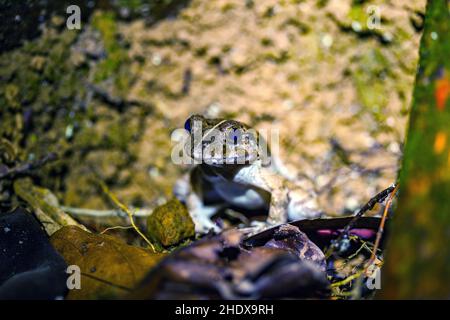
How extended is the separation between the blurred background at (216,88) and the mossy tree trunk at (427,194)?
1.73 metres

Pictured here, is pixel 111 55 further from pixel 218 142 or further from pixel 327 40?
pixel 327 40

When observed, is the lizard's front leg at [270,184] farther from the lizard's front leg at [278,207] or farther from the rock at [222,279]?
the rock at [222,279]

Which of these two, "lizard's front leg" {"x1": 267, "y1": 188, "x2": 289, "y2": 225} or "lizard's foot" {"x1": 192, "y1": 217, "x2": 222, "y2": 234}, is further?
"lizard's foot" {"x1": 192, "y1": 217, "x2": 222, "y2": 234}

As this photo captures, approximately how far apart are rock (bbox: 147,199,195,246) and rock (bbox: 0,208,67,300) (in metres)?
0.67

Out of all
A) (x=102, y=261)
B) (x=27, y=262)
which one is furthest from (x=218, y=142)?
(x=27, y=262)

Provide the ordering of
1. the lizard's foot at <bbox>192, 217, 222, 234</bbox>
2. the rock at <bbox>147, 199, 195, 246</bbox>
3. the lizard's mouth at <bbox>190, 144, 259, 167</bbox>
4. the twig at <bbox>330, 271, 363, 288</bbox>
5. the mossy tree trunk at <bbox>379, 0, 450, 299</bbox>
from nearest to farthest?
the mossy tree trunk at <bbox>379, 0, 450, 299</bbox> → the twig at <bbox>330, 271, 363, 288</bbox> → the rock at <bbox>147, 199, 195, 246</bbox> → the lizard's mouth at <bbox>190, 144, 259, 167</bbox> → the lizard's foot at <bbox>192, 217, 222, 234</bbox>

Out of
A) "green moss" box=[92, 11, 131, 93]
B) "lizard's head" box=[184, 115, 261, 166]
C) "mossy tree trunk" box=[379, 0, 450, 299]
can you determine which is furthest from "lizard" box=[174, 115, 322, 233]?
"mossy tree trunk" box=[379, 0, 450, 299]

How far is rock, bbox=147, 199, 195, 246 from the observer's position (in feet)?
7.67

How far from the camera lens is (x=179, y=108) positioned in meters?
3.36

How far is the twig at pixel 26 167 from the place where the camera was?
278 centimetres

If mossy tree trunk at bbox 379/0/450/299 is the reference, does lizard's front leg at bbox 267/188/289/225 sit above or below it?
below

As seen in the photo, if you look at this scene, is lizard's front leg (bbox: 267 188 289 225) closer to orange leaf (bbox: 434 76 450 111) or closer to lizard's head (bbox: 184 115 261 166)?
lizard's head (bbox: 184 115 261 166)

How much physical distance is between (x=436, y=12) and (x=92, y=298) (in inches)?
81.0
